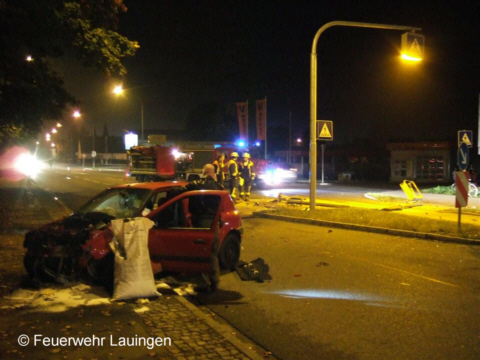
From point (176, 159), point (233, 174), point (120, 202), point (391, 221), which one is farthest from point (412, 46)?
point (176, 159)

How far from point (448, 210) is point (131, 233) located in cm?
1521

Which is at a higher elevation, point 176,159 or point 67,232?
→ point 176,159

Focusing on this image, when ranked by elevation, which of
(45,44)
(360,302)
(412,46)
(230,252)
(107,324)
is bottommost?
(360,302)

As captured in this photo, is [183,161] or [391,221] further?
[183,161]

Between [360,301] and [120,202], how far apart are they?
164 inches

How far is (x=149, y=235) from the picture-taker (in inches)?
278

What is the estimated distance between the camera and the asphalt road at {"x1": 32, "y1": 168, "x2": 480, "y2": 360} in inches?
198

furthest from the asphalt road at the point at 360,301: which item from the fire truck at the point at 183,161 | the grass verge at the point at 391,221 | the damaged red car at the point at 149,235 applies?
the fire truck at the point at 183,161

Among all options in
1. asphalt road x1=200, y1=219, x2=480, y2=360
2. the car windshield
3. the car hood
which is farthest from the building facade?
the car hood

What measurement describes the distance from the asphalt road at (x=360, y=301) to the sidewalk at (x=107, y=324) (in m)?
0.45

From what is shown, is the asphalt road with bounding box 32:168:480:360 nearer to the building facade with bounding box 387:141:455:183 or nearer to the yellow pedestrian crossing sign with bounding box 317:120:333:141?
the yellow pedestrian crossing sign with bounding box 317:120:333:141

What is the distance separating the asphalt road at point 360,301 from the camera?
5.03 m

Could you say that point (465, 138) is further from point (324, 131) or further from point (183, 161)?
point (183, 161)

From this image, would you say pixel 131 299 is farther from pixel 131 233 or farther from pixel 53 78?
pixel 53 78
